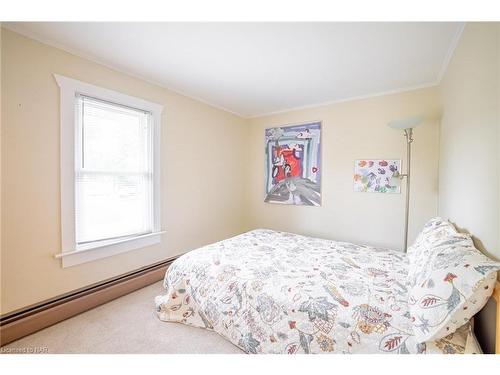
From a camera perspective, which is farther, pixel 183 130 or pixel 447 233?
pixel 183 130

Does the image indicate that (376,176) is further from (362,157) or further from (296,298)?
(296,298)

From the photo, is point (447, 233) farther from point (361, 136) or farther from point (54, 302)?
point (54, 302)

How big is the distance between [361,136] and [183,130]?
90.6 inches

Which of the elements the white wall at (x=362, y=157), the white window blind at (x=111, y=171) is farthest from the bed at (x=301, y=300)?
the white window blind at (x=111, y=171)

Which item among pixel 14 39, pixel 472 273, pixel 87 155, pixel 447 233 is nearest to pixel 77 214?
pixel 87 155

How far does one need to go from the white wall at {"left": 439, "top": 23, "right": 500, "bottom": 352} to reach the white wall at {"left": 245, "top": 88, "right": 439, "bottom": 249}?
56 centimetres

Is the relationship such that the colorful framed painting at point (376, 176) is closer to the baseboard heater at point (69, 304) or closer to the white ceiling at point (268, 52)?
the white ceiling at point (268, 52)

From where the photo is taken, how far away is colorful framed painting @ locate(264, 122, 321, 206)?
3.04 meters

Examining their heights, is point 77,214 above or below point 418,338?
above

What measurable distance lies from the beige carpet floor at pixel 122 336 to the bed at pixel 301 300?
0.26 ft

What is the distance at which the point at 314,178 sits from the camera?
3.05 m

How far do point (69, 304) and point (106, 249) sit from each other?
484mm

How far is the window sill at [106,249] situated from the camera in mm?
1814
